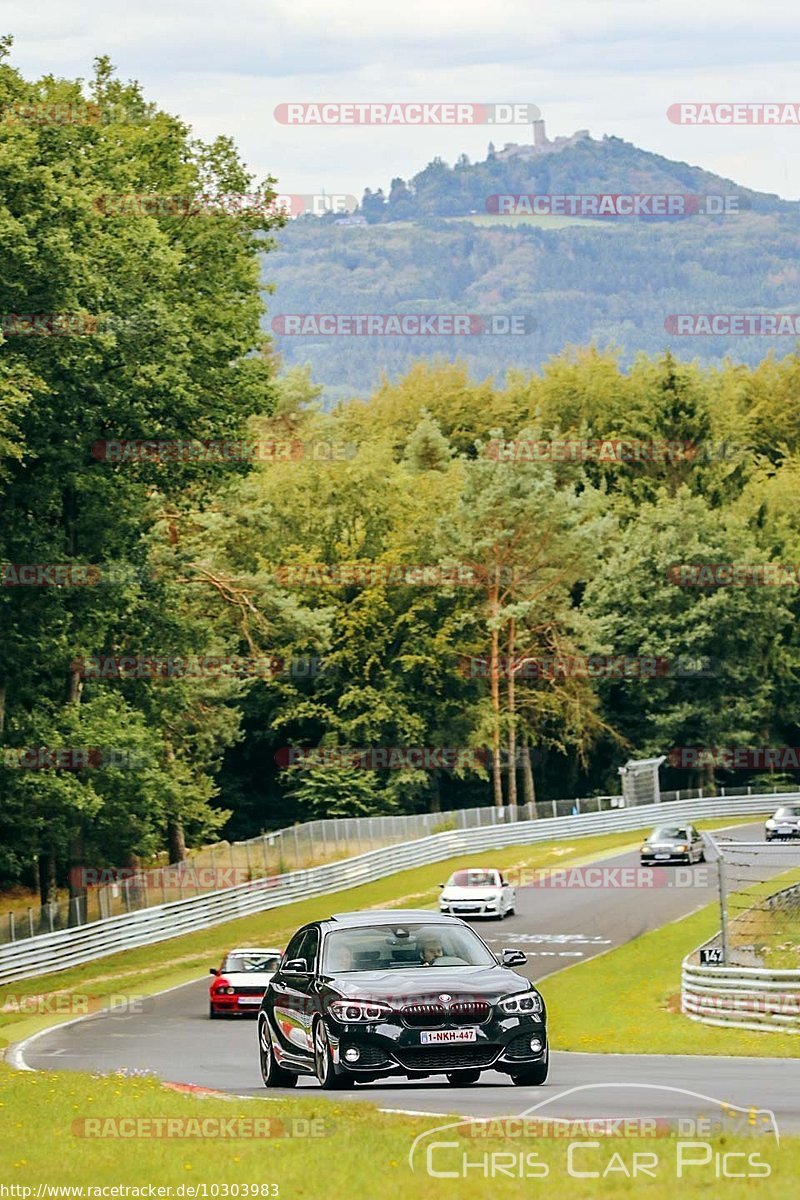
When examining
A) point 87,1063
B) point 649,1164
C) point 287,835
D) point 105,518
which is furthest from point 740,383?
point 649,1164

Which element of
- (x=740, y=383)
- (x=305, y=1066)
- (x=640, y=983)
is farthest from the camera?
(x=740, y=383)

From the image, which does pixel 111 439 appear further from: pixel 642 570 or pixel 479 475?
pixel 642 570

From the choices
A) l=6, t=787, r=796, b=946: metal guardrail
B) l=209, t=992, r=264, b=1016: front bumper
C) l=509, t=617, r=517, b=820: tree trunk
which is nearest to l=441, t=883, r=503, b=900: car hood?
l=6, t=787, r=796, b=946: metal guardrail

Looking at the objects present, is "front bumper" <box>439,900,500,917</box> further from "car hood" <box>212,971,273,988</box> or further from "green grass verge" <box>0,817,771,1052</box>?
"car hood" <box>212,971,273,988</box>

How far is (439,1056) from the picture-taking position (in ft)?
51.7

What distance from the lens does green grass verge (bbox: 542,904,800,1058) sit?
25828 mm

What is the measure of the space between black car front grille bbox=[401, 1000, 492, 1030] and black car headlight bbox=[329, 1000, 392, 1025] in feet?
0.61

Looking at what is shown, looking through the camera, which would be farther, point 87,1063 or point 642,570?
point 642,570

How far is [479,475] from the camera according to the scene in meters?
88.9

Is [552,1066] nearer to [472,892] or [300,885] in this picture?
[472,892]

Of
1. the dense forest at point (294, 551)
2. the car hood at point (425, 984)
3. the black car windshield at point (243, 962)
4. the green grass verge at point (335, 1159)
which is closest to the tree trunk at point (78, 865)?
the dense forest at point (294, 551)

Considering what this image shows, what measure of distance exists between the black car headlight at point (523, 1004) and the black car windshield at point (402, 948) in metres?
0.79

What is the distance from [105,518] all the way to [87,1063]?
21326mm
